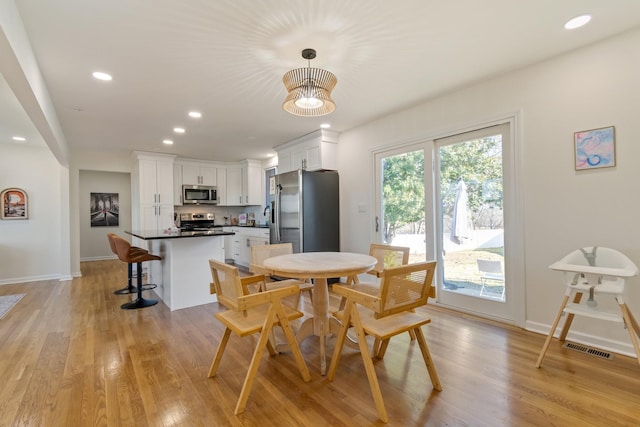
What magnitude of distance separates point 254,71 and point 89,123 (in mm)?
2919

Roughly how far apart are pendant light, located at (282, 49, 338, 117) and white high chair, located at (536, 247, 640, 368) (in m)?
2.14

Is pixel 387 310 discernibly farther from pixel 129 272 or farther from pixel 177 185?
pixel 177 185

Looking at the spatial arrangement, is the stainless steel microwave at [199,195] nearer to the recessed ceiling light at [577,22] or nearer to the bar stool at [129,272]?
the bar stool at [129,272]

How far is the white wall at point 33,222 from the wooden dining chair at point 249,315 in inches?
206

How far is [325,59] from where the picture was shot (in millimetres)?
2520

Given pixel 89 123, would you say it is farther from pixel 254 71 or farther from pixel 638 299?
pixel 638 299

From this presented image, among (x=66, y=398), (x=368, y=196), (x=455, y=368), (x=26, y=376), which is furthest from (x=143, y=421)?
(x=368, y=196)

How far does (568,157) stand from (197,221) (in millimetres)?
6669

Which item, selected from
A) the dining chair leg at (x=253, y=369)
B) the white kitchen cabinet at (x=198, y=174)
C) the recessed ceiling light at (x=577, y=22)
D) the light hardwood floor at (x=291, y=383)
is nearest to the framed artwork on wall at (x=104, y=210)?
the white kitchen cabinet at (x=198, y=174)

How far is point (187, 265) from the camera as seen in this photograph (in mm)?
3617

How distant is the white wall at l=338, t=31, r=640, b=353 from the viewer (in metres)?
2.24

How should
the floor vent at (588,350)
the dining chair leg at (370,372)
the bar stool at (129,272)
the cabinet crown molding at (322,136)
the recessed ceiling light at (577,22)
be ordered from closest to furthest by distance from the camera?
the dining chair leg at (370,372), the recessed ceiling light at (577,22), the floor vent at (588,350), the bar stool at (129,272), the cabinet crown molding at (322,136)

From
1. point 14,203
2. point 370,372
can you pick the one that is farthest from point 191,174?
point 370,372

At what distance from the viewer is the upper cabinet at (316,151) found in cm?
464
